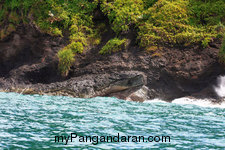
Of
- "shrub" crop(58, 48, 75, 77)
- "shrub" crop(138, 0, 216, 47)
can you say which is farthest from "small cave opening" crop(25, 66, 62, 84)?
"shrub" crop(138, 0, 216, 47)

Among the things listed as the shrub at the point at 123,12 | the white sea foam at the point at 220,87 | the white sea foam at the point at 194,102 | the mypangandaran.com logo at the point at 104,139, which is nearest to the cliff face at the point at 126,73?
the white sea foam at the point at 220,87

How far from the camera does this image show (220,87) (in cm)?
1216

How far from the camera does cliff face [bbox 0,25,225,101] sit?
12961 mm

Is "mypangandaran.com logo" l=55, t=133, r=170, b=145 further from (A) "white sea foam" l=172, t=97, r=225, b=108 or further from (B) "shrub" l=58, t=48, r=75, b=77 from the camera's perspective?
(B) "shrub" l=58, t=48, r=75, b=77

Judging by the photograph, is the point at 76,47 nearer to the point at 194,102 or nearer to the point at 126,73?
the point at 126,73

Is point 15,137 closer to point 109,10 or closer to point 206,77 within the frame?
point 206,77

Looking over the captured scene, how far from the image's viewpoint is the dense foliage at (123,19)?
14.6 metres

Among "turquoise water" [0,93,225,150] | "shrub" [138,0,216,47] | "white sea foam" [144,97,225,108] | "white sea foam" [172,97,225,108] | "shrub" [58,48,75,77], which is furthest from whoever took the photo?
"shrub" [58,48,75,77]

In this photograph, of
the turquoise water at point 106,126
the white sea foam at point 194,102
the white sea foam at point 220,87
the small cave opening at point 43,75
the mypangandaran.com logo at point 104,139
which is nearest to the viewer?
the turquoise water at point 106,126

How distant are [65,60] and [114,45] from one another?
9.18 ft

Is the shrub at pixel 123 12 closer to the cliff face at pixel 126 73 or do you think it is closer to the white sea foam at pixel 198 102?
the cliff face at pixel 126 73

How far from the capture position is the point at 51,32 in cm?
1709

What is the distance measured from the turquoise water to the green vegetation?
20.4ft

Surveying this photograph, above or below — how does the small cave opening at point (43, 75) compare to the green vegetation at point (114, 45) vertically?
below
